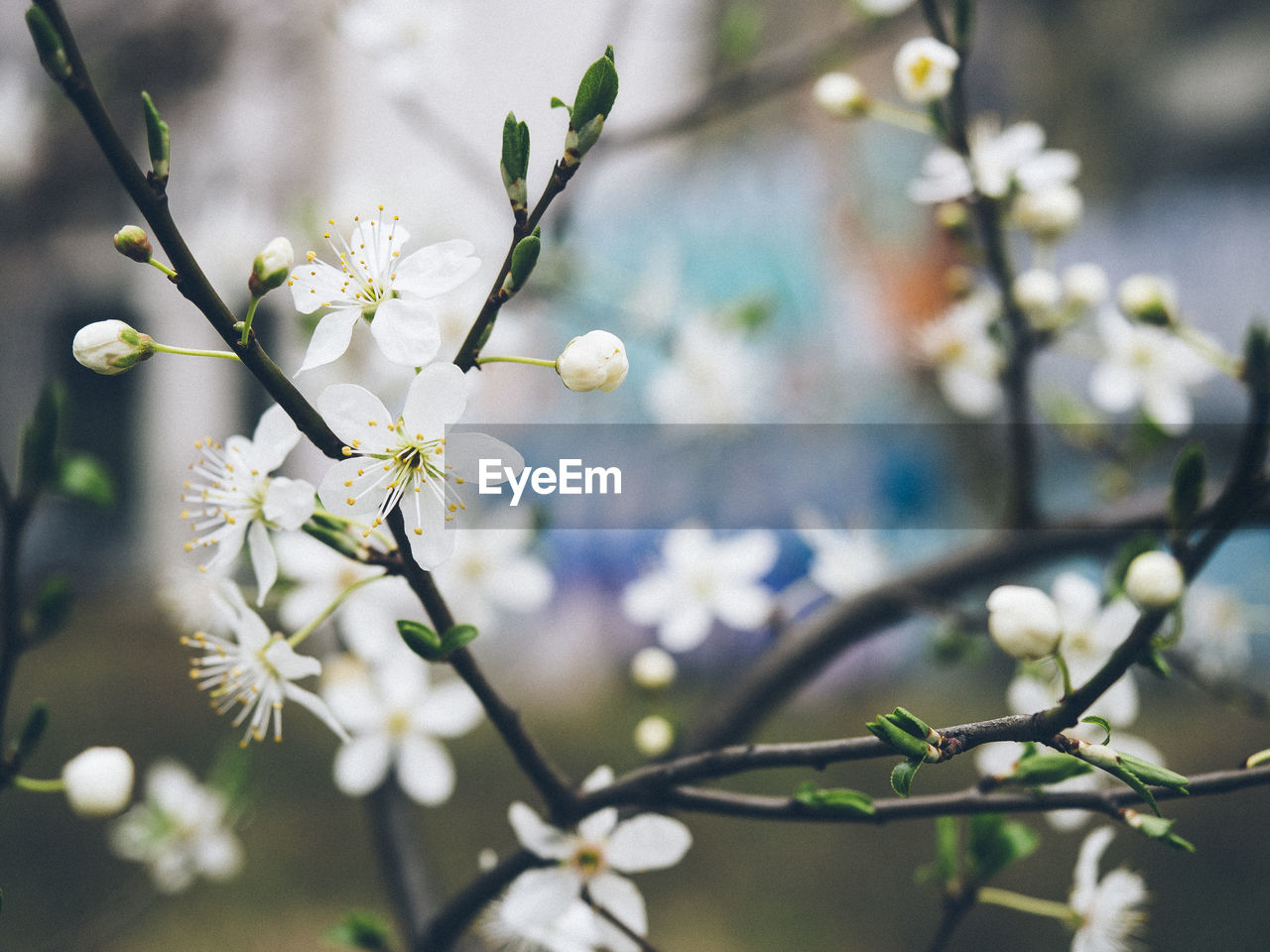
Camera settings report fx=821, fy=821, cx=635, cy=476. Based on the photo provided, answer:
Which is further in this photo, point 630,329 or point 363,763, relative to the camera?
point 630,329

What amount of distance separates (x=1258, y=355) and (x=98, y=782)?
57 centimetres

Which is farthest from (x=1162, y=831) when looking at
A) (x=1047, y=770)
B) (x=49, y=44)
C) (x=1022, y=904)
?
(x=49, y=44)

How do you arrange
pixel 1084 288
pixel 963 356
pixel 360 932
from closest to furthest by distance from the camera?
pixel 360 932 → pixel 1084 288 → pixel 963 356

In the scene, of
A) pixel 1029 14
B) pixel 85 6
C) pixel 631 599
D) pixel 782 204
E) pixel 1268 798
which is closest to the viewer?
pixel 631 599

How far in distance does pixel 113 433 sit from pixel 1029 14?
2.68 metres

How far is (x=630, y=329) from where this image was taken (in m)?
0.84

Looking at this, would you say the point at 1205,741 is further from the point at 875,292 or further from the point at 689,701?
the point at 875,292

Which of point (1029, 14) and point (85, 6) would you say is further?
point (1029, 14)

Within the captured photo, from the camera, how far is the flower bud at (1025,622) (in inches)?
11.7

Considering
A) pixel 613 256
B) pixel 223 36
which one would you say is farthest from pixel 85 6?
pixel 613 256

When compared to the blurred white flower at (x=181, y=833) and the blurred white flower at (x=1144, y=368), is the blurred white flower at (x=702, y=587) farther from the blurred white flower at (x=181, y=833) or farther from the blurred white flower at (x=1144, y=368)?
the blurred white flower at (x=181, y=833)

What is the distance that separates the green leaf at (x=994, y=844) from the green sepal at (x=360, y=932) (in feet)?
1.12

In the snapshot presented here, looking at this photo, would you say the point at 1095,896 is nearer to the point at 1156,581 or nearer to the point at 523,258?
the point at 1156,581

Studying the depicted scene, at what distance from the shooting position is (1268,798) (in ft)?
4.26
